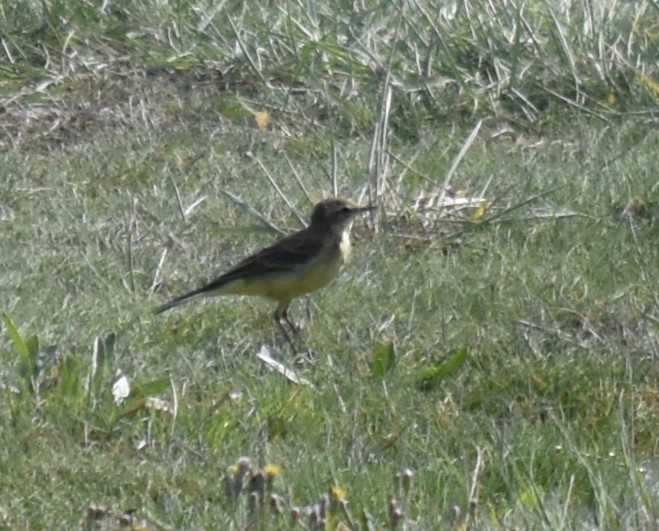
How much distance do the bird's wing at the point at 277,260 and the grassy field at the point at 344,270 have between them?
0.21 m

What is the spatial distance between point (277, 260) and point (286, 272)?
0.30ft

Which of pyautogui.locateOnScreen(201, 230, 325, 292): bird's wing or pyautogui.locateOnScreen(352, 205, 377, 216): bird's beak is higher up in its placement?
pyautogui.locateOnScreen(201, 230, 325, 292): bird's wing

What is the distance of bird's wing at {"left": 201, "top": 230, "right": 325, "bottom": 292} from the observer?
7.25m

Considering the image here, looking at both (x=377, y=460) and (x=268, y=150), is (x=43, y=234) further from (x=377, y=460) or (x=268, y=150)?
(x=377, y=460)

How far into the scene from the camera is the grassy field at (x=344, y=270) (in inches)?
212

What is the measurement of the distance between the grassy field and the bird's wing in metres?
0.21

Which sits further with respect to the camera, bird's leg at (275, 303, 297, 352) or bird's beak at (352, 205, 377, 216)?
bird's beak at (352, 205, 377, 216)

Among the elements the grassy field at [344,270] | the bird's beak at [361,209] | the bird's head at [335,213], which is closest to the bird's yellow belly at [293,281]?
the grassy field at [344,270]

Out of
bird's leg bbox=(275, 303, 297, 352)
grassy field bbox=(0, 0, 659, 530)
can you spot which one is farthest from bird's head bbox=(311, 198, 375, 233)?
bird's leg bbox=(275, 303, 297, 352)

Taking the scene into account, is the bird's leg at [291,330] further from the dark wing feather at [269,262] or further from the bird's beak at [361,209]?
the bird's beak at [361,209]

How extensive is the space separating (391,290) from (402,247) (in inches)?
26.6

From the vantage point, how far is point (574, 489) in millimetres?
5402

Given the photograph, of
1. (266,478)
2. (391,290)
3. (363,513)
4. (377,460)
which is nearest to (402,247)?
(391,290)

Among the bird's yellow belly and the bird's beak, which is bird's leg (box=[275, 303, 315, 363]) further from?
the bird's beak
